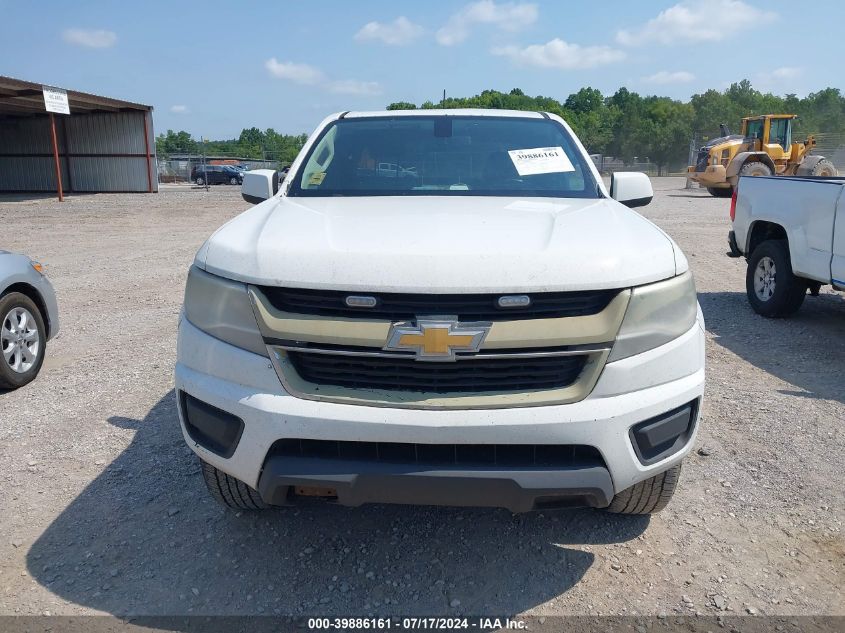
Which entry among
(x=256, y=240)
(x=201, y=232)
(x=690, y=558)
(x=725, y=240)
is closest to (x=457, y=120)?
(x=256, y=240)

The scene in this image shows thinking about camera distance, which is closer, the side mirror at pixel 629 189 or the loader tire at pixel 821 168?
the side mirror at pixel 629 189

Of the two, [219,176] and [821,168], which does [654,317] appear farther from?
[219,176]

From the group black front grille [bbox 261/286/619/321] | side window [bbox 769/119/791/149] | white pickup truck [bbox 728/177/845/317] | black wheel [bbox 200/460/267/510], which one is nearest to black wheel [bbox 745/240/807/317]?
white pickup truck [bbox 728/177/845/317]

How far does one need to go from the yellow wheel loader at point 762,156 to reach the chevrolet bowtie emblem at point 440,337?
23062mm

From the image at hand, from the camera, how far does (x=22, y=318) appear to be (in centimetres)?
488

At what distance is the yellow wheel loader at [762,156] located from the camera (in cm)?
2292

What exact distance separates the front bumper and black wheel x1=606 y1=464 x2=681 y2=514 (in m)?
0.35

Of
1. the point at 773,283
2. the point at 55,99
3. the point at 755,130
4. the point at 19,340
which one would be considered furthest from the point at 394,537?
the point at 55,99

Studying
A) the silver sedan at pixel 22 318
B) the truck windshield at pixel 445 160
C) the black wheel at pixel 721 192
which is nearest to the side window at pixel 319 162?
the truck windshield at pixel 445 160

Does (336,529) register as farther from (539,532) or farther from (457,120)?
(457,120)

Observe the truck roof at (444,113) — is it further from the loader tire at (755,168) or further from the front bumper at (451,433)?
the loader tire at (755,168)

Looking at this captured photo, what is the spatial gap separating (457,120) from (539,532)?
2415 millimetres

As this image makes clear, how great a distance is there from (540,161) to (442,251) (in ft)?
5.31

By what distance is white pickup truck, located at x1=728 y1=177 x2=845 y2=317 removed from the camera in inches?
→ 241
